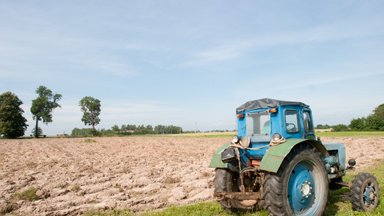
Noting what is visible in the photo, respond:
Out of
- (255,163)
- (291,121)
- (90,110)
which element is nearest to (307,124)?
(291,121)

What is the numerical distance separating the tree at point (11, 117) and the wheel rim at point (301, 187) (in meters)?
74.3

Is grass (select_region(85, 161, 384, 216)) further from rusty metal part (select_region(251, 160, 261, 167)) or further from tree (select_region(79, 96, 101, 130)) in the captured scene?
tree (select_region(79, 96, 101, 130))

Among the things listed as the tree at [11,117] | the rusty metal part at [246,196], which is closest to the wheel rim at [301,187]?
the rusty metal part at [246,196]

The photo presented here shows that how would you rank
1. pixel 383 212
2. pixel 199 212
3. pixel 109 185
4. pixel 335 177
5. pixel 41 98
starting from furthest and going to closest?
pixel 41 98
pixel 109 185
pixel 335 177
pixel 199 212
pixel 383 212

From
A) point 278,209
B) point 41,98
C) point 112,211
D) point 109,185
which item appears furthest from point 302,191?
point 41,98

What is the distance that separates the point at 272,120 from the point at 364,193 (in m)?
2.49

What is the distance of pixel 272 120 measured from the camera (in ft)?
20.5

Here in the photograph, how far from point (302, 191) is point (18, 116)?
7669 centimetres

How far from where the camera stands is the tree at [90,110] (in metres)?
90.7

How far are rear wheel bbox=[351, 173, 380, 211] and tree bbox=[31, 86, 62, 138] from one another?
270ft

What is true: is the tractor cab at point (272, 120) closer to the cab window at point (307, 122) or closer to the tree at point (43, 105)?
the cab window at point (307, 122)

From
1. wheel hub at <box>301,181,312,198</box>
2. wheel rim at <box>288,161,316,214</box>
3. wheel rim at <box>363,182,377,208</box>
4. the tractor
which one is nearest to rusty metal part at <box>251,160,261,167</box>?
the tractor

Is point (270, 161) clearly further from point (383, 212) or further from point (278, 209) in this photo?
point (383, 212)

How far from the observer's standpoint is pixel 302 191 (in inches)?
234
